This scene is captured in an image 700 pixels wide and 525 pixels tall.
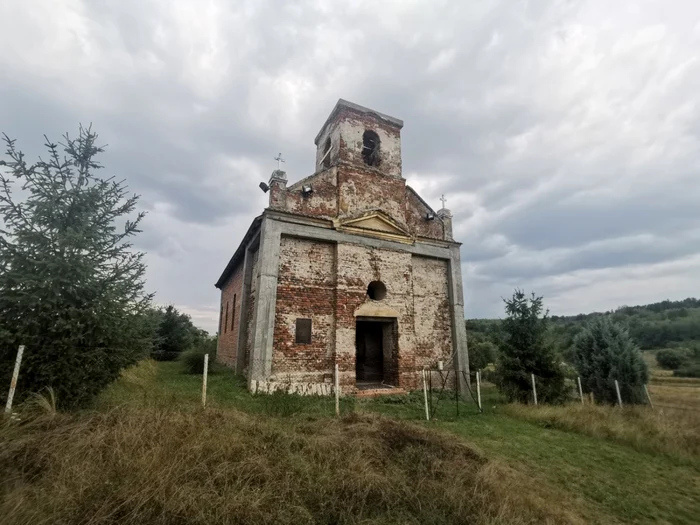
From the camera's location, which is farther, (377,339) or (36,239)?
(377,339)

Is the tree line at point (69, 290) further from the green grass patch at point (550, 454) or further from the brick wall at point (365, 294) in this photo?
the brick wall at point (365, 294)

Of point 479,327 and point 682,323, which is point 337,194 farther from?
point 682,323

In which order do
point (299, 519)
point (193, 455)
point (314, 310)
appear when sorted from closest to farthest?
point (299, 519), point (193, 455), point (314, 310)

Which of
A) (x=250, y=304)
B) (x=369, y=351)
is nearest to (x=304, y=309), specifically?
(x=250, y=304)

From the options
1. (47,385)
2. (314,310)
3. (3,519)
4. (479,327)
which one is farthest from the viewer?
(479,327)

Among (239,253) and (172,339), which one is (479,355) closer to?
(239,253)

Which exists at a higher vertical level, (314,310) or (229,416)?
(314,310)

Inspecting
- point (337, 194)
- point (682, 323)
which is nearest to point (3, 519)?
point (337, 194)

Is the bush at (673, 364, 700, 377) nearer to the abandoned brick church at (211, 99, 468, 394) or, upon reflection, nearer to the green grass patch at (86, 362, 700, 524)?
the abandoned brick church at (211, 99, 468, 394)

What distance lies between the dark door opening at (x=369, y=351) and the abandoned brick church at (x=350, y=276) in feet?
0.14

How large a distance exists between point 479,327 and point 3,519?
200 ft

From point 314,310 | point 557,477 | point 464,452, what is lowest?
point 557,477

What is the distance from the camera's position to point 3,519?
8.97 feet

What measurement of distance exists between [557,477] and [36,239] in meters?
9.57
